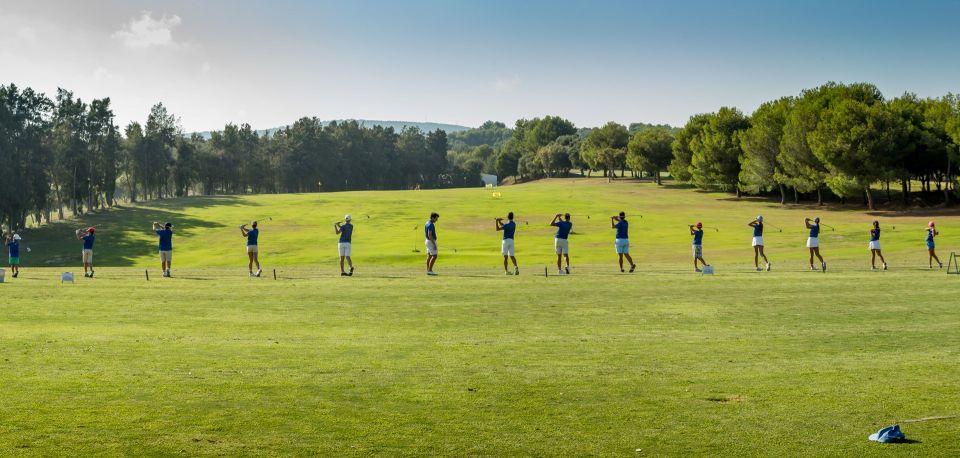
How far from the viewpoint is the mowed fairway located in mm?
11508

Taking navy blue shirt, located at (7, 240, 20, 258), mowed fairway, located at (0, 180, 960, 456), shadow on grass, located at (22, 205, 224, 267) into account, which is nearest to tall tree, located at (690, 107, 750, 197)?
shadow on grass, located at (22, 205, 224, 267)

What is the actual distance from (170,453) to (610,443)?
5.54 m

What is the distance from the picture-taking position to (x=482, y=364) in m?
16.3

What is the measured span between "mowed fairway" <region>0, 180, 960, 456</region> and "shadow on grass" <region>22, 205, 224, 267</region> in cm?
4636

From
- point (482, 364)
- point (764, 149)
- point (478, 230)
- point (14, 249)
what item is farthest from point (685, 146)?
point (482, 364)

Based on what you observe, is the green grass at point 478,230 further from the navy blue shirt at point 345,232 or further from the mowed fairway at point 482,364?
the mowed fairway at point 482,364

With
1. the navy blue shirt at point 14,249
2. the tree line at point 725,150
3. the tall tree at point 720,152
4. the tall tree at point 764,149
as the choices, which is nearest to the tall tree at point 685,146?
the tree line at point 725,150

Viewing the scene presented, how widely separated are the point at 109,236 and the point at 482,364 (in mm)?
88644

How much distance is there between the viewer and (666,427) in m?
12.0

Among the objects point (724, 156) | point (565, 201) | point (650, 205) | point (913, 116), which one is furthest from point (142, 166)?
point (913, 116)

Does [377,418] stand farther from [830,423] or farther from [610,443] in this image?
[830,423]

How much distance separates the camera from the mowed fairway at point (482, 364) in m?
11.5

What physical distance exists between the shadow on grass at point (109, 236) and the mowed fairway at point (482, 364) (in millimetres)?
46355

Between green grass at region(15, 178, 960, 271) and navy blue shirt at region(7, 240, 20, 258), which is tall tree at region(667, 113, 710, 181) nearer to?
green grass at region(15, 178, 960, 271)
